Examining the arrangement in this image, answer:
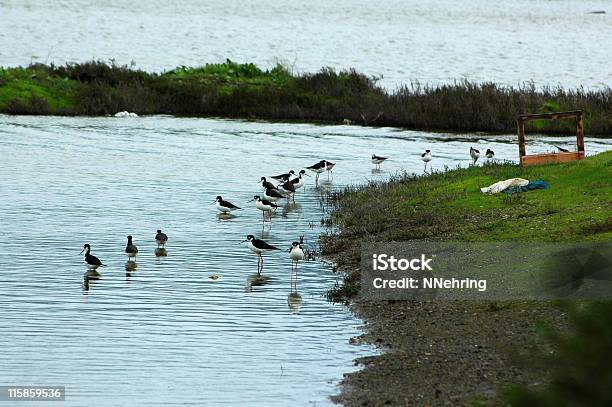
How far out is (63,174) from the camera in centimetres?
3506

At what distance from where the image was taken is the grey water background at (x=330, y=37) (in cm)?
7938

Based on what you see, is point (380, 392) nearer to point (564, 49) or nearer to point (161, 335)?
point (161, 335)

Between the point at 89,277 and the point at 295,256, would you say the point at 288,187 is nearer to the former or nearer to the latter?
the point at 295,256

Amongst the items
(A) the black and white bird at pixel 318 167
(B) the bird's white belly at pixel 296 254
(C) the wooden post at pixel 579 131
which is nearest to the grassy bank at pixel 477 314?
(B) the bird's white belly at pixel 296 254

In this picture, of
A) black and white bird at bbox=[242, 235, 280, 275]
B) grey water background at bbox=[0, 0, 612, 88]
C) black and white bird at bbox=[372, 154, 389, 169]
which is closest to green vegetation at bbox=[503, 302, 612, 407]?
black and white bird at bbox=[242, 235, 280, 275]

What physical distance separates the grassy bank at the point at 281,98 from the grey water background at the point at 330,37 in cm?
878

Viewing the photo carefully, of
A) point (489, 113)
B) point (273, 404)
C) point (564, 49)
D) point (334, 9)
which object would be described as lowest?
point (273, 404)

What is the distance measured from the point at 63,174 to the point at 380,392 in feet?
75.4

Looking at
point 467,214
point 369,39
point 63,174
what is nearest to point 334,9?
point 369,39

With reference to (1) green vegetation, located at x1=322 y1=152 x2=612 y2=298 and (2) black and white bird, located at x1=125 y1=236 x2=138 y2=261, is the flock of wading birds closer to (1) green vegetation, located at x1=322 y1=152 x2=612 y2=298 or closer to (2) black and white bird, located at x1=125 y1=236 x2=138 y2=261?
(2) black and white bird, located at x1=125 y1=236 x2=138 y2=261

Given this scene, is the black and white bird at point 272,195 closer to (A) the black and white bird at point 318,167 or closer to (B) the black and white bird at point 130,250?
(A) the black and white bird at point 318,167
